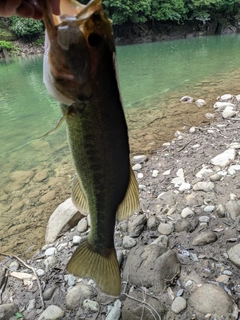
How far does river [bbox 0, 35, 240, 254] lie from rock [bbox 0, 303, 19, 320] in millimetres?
1038

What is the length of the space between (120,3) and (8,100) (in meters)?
26.0

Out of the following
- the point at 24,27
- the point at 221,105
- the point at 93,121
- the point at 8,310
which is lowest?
the point at 221,105

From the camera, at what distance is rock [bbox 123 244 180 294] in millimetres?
2365

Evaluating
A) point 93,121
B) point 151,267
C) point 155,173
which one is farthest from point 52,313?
point 155,173

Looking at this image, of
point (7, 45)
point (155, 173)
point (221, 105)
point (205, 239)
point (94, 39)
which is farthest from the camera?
point (7, 45)

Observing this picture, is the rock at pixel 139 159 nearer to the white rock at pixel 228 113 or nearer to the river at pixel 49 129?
the river at pixel 49 129

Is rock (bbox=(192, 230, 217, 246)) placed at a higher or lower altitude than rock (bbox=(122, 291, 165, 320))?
higher

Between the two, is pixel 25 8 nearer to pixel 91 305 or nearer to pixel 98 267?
pixel 98 267

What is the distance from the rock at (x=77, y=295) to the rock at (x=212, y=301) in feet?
2.64

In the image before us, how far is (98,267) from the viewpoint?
173 centimetres

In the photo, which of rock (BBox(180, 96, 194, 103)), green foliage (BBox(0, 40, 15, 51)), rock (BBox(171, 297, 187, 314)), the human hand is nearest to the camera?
the human hand

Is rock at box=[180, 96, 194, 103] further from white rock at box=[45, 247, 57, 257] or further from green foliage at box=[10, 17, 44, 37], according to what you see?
green foliage at box=[10, 17, 44, 37]

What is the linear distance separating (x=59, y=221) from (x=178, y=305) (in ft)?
5.87

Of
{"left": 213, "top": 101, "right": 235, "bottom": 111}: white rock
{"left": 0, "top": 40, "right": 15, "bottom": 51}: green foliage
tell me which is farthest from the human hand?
{"left": 0, "top": 40, "right": 15, "bottom": 51}: green foliage
